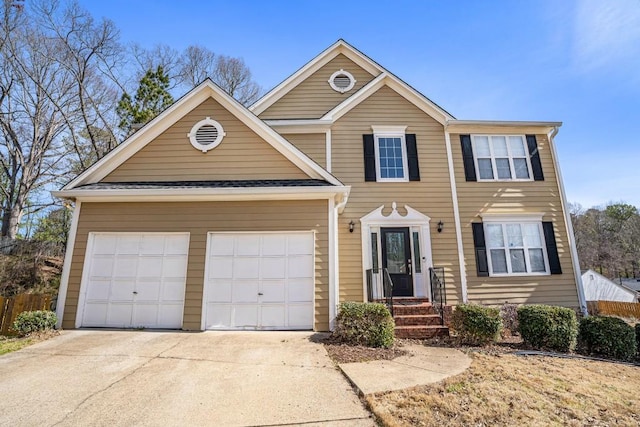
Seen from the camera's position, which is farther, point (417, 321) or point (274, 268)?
point (417, 321)

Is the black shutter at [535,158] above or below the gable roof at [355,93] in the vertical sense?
below

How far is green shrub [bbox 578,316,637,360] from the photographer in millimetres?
6531

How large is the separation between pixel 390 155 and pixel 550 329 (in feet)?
21.4

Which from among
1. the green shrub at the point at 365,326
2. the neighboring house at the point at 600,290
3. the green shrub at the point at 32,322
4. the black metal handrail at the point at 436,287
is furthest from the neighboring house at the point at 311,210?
the neighboring house at the point at 600,290

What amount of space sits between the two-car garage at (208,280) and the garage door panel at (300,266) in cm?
2

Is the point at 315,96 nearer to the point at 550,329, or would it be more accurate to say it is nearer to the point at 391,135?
the point at 391,135

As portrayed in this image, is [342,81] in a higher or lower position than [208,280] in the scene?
higher

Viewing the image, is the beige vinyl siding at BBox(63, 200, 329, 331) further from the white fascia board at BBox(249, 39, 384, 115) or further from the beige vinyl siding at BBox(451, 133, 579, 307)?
the beige vinyl siding at BBox(451, 133, 579, 307)

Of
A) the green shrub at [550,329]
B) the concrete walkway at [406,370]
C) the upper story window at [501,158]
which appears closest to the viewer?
the concrete walkway at [406,370]

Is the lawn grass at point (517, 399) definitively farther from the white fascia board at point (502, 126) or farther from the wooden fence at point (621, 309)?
the wooden fence at point (621, 309)

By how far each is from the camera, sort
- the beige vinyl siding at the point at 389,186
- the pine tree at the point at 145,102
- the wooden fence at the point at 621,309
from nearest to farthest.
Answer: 1. the beige vinyl siding at the point at 389,186
2. the wooden fence at the point at 621,309
3. the pine tree at the point at 145,102

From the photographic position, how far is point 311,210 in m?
7.73

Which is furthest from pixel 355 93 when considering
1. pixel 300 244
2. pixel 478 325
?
pixel 478 325

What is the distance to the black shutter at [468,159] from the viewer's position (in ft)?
34.3
